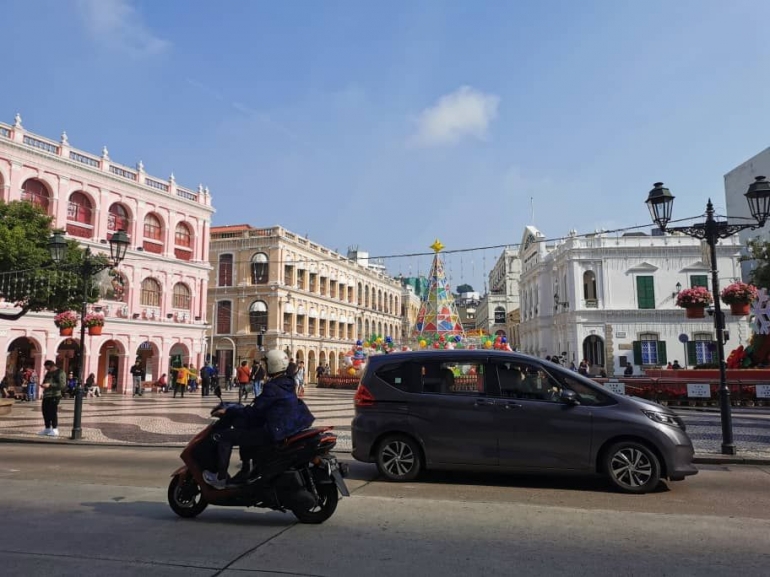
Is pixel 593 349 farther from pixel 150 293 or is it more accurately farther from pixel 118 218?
pixel 118 218

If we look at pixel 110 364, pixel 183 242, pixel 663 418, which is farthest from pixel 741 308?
pixel 110 364

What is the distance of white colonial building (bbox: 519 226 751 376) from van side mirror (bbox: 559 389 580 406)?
106 ft

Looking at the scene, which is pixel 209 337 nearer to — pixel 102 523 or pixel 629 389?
pixel 629 389

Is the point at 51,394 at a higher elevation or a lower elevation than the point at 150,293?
lower

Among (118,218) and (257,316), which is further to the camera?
(257,316)

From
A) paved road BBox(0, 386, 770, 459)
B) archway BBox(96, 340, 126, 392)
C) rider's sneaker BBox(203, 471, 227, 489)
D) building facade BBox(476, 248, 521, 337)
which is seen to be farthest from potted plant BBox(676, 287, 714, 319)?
building facade BBox(476, 248, 521, 337)

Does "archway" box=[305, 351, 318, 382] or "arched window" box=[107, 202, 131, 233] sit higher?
"arched window" box=[107, 202, 131, 233]

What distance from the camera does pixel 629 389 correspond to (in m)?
21.1

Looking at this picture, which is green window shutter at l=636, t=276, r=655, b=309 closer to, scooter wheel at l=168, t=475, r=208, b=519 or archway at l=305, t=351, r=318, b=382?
archway at l=305, t=351, r=318, b=382

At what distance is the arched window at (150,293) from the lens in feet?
121

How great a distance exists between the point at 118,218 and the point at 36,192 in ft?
16.8

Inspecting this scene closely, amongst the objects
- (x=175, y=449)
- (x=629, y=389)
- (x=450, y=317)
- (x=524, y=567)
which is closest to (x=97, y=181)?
(x=450, y=317)

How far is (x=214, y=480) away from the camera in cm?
574

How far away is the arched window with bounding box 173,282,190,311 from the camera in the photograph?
39094 mm
